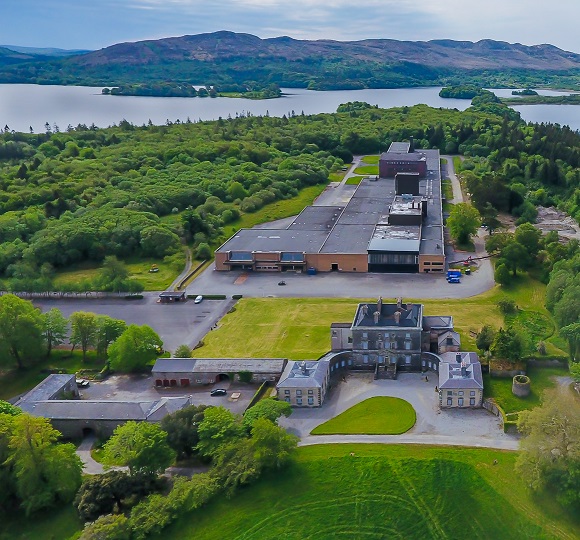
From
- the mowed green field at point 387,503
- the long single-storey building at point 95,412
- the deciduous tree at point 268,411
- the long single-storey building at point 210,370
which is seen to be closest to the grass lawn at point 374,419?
the mowed green field at point 387,503

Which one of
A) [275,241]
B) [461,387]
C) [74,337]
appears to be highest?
[275,241]

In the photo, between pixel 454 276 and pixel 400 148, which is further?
pixel 400 148

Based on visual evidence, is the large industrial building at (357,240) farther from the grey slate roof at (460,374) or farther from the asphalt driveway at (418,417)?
the grey slate roof at (460,374)

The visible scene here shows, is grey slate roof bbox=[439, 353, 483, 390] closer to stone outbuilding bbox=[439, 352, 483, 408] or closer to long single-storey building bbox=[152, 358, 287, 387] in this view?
stone outbuilding bbox=[439, 352, 483, 408]

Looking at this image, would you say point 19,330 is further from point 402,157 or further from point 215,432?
point 402,157

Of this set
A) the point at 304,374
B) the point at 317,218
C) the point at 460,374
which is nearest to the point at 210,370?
Result: the point at 304,374

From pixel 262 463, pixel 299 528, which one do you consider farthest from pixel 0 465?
pixel 299 528

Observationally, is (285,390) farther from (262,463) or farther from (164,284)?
(164,284)
